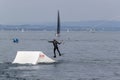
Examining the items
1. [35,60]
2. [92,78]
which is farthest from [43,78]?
[35,60]

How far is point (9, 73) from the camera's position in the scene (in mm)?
30328

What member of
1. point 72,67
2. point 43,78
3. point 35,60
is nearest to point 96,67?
point 72,67

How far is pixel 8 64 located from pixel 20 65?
1.36 metres

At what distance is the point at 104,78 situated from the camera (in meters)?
28.1

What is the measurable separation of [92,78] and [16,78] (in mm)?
4440

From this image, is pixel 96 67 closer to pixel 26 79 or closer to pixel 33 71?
pixel 33 71

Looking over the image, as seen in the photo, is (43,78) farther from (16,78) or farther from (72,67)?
(72,67)

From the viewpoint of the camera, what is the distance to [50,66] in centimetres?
3491

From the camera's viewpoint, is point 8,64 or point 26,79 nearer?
point 26,79

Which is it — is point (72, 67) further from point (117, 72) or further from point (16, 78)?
point (16, 78)

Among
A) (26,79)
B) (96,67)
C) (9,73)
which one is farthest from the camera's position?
(96,67)

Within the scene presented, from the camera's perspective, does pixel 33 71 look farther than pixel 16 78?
Yes

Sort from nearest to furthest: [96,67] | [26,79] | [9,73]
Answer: [26,79]
[9,73]
[96,67]

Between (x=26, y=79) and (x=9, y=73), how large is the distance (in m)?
3.31
